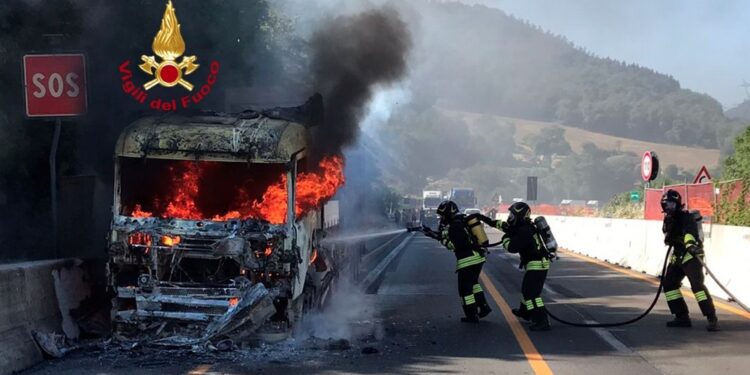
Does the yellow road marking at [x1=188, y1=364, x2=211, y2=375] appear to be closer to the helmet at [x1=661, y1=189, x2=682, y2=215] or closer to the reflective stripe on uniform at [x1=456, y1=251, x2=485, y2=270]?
the reflective stripe on uniform at [x1=456, y1=251, x2=485, y2=270]

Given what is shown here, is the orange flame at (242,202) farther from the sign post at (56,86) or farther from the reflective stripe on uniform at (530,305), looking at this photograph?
the reflective stripe on uniform at (530,305)

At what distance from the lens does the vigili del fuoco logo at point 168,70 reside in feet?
40.0

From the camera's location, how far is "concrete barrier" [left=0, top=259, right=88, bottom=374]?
7559mm

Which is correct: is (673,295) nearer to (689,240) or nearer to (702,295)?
(702,295)

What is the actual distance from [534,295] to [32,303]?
226 inches

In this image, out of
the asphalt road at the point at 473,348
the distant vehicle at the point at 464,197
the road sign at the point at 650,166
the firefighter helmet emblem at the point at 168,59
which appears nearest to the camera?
the asphalt road at the point at 473,348

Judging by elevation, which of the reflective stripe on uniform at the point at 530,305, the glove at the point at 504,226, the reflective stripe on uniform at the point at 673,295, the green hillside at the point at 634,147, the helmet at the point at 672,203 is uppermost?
the green hillside at the point at 634,147

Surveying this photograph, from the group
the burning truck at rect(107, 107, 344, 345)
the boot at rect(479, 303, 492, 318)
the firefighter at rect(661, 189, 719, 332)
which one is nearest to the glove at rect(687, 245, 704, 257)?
the firefighter at rect(661, 189, 719, 332)

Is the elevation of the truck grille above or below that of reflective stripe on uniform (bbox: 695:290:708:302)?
above

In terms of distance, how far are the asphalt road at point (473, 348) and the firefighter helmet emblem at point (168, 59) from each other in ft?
15.1

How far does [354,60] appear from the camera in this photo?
55.5 feet

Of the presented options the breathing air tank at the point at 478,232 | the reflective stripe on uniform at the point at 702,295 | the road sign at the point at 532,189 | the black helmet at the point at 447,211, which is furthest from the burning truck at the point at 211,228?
the road sign at the point at 532,189

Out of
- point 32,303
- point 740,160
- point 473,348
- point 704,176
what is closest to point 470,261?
point 473,348

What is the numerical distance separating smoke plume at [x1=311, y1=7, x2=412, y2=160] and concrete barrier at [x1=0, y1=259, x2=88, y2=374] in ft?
18.9
